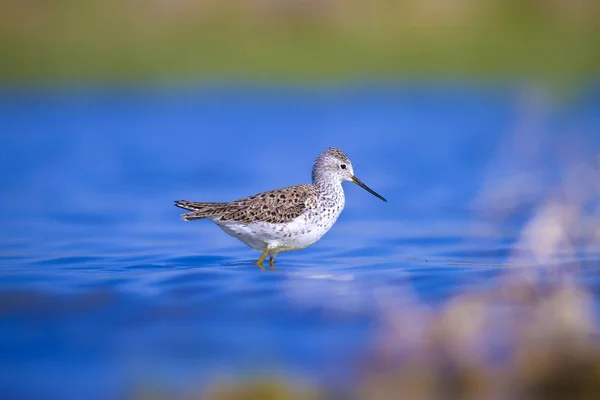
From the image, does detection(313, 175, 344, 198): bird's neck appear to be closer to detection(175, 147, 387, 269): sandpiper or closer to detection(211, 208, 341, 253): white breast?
detection(175, 147, 387, 269): sandpiper

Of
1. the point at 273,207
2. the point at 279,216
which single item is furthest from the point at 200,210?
the point at 279,216

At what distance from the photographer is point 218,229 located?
1369cm

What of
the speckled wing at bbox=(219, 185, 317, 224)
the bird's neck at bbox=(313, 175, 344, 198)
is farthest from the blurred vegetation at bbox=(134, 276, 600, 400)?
the bird's neck at bbox=(313, 175, 344, 198)

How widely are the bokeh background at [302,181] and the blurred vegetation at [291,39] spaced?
0.07 m

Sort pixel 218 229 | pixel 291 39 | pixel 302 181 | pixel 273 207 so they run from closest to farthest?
pixel 273 207 → pixel 218 229 → pixel 302 181 → pixel 291 39

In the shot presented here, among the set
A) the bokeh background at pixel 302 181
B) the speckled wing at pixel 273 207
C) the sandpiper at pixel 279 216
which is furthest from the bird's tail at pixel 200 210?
the bokeh background at pixel 302 181

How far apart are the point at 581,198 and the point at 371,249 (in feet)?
10.6

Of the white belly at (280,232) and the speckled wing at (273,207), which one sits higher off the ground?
the speckled wing at (273,207)

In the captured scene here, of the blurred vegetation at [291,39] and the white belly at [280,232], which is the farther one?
the blurred vegetation at [291,39]

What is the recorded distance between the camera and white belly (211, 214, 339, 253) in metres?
10.0

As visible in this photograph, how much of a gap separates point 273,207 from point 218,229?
11.8 feet

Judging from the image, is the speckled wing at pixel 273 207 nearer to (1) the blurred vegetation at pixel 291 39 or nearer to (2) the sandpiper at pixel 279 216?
(2) the sandpiper at pixel 279 216

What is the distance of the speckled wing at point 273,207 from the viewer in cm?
1012

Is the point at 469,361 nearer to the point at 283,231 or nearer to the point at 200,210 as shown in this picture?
the point at 283,231
